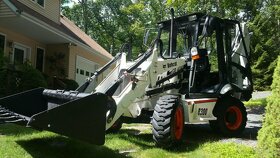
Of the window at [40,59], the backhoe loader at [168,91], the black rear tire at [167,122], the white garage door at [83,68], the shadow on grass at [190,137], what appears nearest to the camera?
the backhoe loader at [168,91]

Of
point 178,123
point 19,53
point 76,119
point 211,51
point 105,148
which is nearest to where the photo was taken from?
point 76,119

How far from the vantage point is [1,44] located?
1486 cm

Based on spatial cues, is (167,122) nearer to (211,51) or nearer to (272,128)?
(272,128)

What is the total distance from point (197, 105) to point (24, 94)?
3.60 metres

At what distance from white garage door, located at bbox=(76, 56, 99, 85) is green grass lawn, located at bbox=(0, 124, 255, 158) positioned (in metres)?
13.8

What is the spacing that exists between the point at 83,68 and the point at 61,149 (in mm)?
16513

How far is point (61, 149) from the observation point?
249 inches

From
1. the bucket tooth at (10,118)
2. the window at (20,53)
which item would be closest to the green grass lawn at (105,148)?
the bucket tooth at (10,118)

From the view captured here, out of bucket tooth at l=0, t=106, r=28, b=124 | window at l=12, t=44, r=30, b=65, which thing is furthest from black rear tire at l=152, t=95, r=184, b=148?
window at l=12, t=44, r=30, b=65

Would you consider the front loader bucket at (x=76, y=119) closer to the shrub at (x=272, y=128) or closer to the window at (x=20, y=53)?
the shrub at (x=272, y=128)

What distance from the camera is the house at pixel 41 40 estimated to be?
14.0 m

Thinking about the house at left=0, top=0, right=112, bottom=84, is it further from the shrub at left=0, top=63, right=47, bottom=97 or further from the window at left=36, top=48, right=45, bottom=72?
the shrub at left=0, top=63, right=47, bottom=97

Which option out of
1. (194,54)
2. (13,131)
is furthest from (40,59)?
(194,54)

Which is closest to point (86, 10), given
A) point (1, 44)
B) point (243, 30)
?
point (1, 44)
